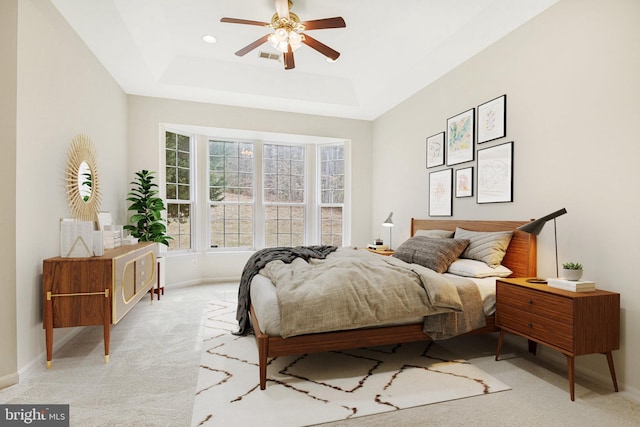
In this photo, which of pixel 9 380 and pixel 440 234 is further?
pixel 440 234

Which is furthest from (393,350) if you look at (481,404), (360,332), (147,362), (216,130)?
(216,130)

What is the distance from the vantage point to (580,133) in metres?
2.55

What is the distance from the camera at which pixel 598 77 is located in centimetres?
242

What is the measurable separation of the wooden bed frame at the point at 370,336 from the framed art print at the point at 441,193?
85cm

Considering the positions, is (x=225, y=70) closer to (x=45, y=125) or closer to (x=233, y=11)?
(x=233, y=11)

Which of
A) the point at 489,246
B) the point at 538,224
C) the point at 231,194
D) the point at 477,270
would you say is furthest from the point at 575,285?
the point at 231,194

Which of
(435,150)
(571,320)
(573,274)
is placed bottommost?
(571,320)

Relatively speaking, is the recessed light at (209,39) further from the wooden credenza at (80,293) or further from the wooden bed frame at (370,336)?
the wooden bed frame at (370,336)

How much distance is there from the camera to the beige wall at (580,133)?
87.6 inches

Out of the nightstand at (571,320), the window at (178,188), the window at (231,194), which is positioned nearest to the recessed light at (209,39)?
the window at (178,188)

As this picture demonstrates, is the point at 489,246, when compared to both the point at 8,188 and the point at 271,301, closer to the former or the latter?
the point at 271,301

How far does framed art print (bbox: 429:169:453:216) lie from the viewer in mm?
4000

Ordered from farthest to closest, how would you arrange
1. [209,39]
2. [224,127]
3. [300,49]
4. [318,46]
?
[224,127] < [300,49] < [209,39] < [318,46]

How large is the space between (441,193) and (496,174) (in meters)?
0.88
